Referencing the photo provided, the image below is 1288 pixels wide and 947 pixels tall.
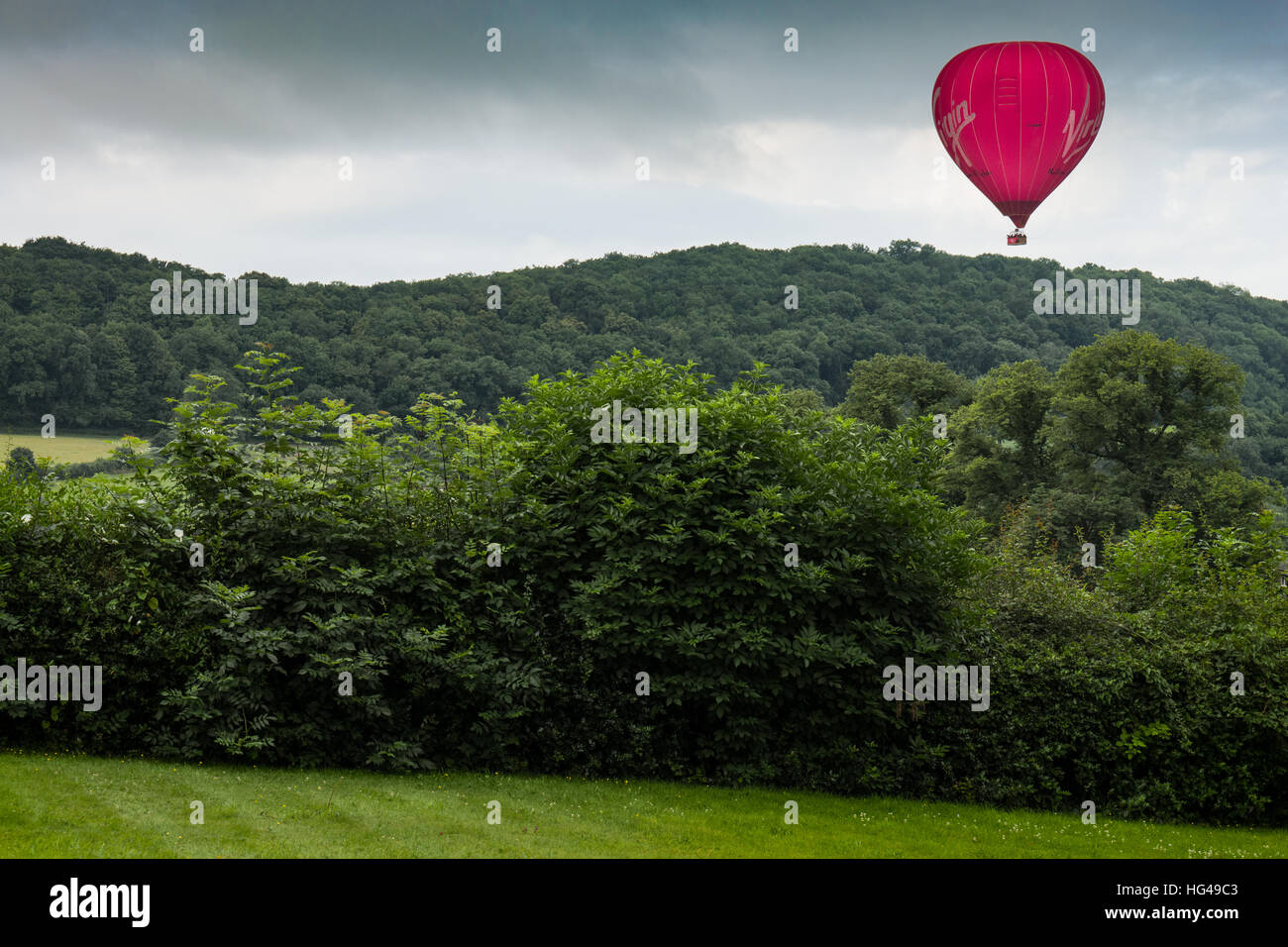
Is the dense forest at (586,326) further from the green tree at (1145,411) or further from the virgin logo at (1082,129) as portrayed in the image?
the virgin logo at (1082,129)

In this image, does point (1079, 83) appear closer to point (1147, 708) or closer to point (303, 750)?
point (1147, 708)

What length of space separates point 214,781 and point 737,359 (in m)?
52.2

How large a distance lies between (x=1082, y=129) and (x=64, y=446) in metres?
18.5

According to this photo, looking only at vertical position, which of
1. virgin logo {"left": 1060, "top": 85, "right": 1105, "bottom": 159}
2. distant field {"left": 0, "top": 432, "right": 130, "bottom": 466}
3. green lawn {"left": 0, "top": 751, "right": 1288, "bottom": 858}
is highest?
virgin logo {"left": 1060, "top": 85, "right": 1105, "bottom": 159}

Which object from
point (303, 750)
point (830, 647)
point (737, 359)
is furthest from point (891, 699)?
point (737, 359)

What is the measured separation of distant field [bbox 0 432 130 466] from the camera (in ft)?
42.0

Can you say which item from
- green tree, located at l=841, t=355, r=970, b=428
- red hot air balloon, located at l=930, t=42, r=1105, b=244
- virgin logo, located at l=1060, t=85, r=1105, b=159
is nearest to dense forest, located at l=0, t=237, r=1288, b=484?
green tree, located at l=841, t=355, r=970, b=428

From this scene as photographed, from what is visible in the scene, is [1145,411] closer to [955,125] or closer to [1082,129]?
[1082,129]

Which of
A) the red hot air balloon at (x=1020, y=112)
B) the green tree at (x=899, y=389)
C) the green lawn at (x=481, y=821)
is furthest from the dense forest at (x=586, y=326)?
the green lawn at (x=481, y=821)

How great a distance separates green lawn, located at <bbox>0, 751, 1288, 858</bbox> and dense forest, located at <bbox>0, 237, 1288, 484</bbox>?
8866 mm

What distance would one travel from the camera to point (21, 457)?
12500 mm

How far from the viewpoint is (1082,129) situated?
1725cm

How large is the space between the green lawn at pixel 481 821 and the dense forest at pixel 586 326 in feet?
29.1

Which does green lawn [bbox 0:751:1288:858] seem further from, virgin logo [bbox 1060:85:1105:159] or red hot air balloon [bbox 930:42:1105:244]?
virgin logo [bbox 1060:85:1105:159]
